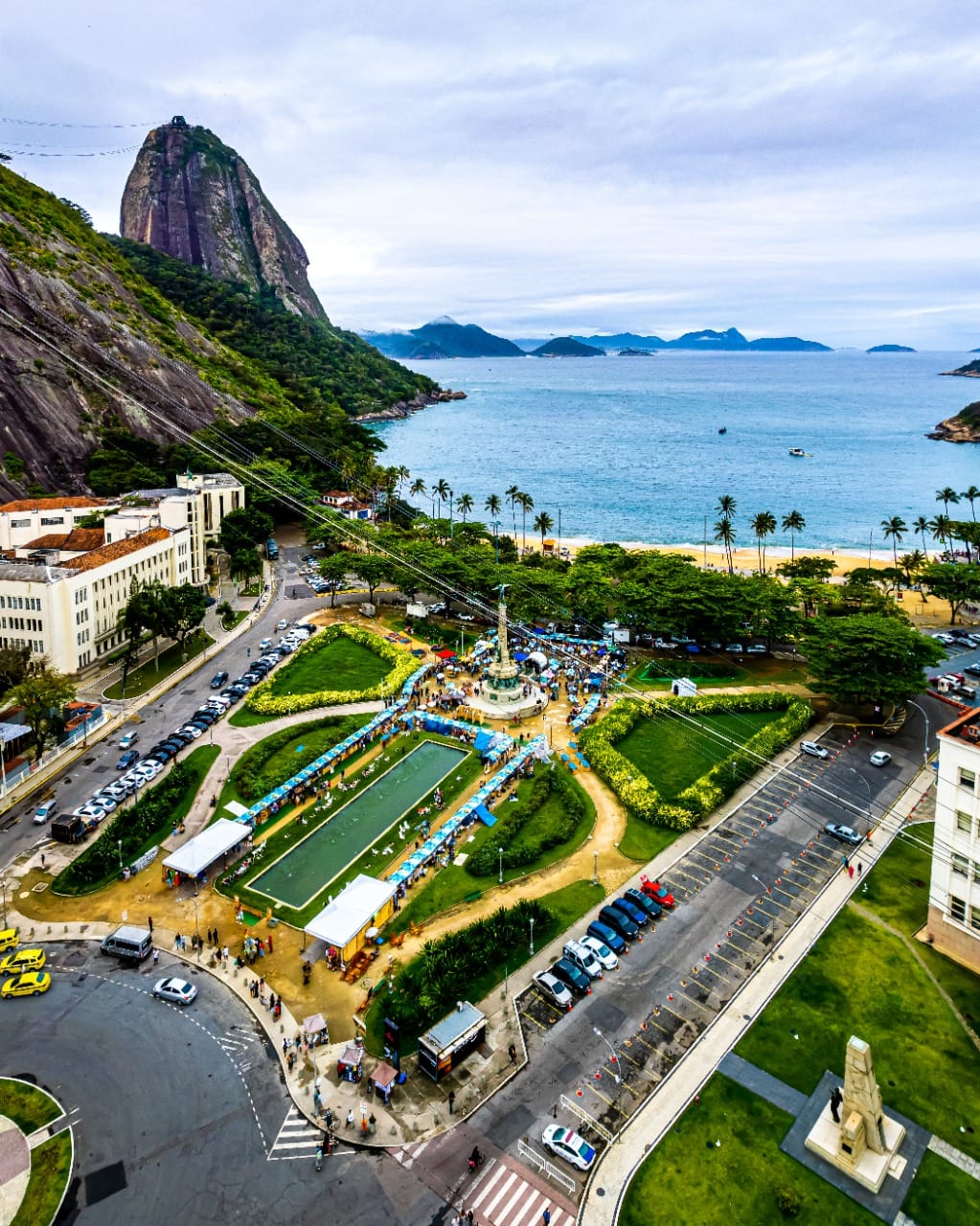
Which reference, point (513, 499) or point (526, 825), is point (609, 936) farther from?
point (513, 499)

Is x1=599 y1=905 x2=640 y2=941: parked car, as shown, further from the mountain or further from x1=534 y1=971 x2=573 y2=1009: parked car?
the mountain

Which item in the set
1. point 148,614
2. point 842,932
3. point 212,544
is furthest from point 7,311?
point 842,932

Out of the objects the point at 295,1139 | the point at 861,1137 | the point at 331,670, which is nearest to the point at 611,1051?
the point at 861,1137

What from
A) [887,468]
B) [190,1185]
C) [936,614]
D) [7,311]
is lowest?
[190,1185]

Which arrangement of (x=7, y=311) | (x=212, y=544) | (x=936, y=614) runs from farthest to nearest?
1. (x=7, y=311)
2. (x=212, y=544)
3. (x=936, y=614)

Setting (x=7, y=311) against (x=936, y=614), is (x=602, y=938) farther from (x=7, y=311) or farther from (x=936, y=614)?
(x=7, y=311)

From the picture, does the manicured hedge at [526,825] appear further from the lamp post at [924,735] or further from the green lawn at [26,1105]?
the lamp post at [924,735]

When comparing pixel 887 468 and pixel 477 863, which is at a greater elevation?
pixel 887 468
